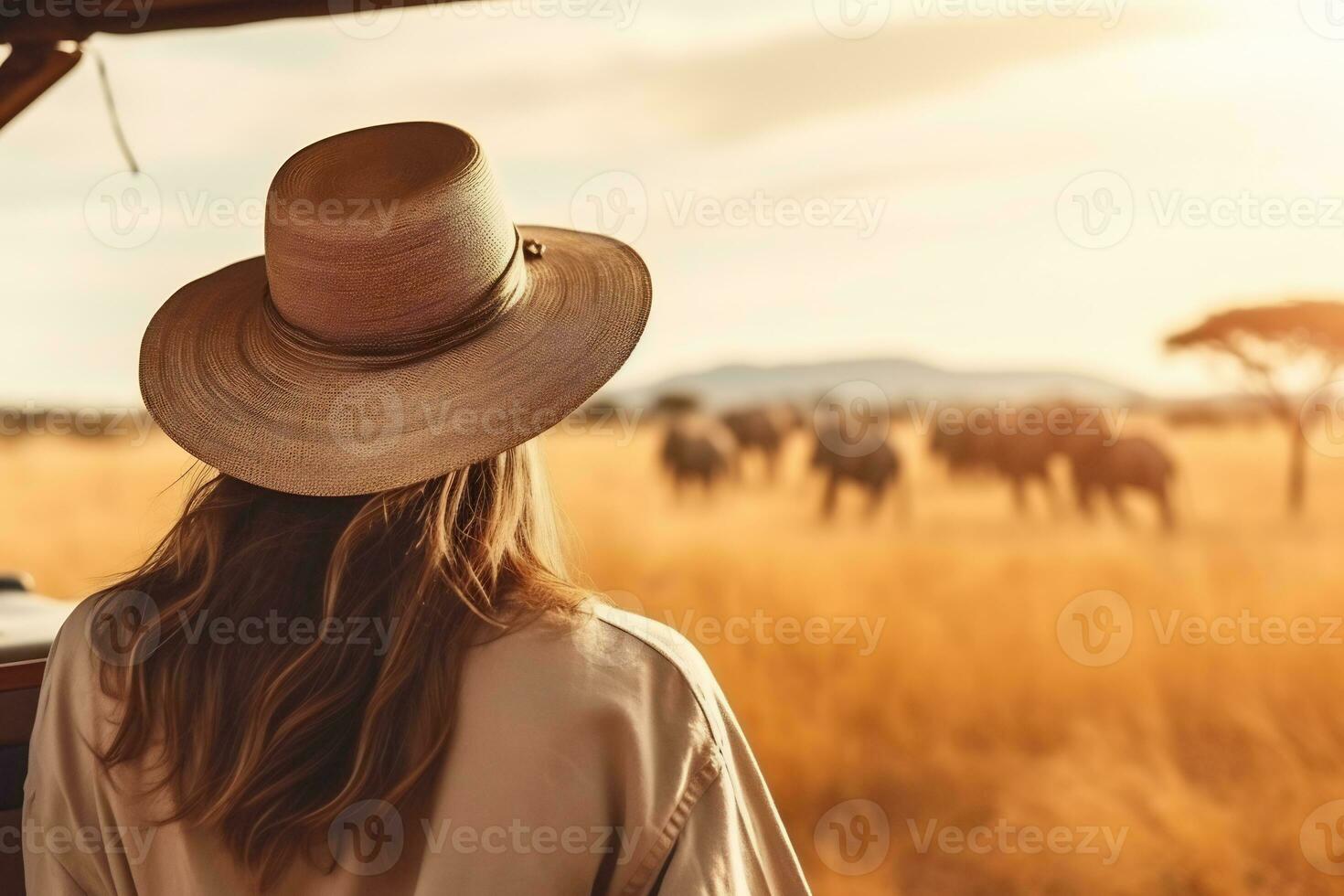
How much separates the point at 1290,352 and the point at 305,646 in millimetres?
4142

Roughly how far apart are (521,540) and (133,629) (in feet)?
0.97

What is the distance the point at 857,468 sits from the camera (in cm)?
529

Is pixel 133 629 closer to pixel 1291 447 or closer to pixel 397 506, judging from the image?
pixel 397 506

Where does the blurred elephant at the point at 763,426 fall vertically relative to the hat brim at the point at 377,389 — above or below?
below

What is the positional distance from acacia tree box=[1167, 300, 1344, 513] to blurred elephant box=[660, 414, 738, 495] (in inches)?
97.2

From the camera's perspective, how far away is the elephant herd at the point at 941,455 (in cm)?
450

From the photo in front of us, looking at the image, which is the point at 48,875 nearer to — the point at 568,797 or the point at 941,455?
the point at 568,797

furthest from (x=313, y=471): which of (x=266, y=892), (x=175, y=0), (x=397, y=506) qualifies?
(x=175, y=0)

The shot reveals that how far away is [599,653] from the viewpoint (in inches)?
29.2

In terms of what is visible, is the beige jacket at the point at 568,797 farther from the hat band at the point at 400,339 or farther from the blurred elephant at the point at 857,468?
the blurred elephant at the point at 857,468

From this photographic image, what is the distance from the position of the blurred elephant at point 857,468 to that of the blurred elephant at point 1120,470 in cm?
88

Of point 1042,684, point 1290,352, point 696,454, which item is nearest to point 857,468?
point 696,454

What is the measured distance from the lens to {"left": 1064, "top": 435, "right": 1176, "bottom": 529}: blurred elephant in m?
4.42

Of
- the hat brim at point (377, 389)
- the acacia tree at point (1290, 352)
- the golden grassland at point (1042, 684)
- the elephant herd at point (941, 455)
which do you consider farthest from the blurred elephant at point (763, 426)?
the hat brim at point (377, 389)
